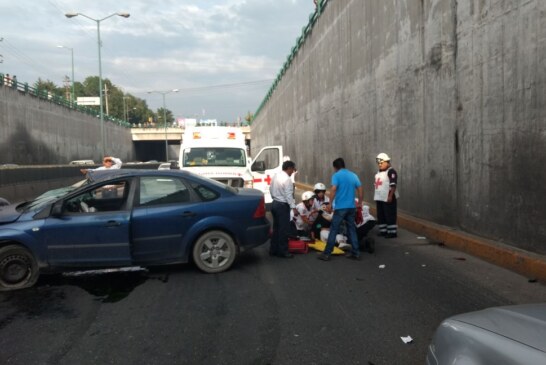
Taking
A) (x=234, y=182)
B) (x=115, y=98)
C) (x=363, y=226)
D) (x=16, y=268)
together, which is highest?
(x=115, y=98)

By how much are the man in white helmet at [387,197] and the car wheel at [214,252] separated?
3783 millimetres

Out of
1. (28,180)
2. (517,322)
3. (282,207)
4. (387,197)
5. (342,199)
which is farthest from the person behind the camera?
(28,180)

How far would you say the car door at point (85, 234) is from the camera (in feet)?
20.7

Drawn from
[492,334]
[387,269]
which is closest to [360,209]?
[387,269]

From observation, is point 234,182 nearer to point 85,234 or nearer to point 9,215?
point 85,234

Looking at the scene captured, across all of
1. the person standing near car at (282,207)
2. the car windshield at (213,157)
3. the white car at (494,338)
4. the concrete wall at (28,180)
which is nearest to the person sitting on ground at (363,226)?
the person standing near car at (282,207)

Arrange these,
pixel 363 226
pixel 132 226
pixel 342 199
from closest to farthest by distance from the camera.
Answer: pixel 132 226 < pixel 342 199 < pixel 363 226

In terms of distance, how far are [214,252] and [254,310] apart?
72.7 inches

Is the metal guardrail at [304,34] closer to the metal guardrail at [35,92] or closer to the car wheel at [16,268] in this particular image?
the car wheel at [16,268]

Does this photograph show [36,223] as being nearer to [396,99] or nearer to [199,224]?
[199,224]

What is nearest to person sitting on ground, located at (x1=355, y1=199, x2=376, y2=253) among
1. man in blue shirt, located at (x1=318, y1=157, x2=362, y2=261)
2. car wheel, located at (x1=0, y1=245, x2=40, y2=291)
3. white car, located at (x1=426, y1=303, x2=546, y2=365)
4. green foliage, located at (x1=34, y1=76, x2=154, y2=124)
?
man in blue shirt, located at (x1=318, y1=157, x2=362, y2=261)

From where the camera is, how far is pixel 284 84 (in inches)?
1272

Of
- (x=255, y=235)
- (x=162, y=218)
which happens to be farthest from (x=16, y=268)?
(x=255, y=235)

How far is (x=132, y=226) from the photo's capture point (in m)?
6.54
